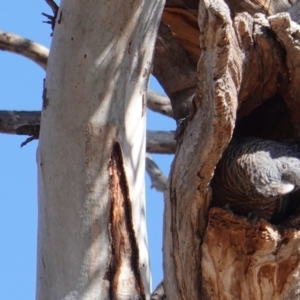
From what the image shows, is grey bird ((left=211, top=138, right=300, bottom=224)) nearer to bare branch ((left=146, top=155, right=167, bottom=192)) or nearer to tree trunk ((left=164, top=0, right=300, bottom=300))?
tree trunk ((left=164, top=0, right=300, bottom=300))

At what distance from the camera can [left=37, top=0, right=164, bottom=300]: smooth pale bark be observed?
1.84 m

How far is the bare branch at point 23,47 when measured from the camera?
11.4ft

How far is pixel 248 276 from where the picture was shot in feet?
5.50

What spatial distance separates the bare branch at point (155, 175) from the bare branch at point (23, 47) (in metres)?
1.22

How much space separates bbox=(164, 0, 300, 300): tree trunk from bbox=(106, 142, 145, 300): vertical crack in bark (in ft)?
0.47

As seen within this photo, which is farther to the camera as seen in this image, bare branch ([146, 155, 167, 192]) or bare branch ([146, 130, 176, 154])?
bare branch ([146, 155, 167, 192])

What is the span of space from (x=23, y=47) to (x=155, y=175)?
4.69 feet

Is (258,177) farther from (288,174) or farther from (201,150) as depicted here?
(201,150)

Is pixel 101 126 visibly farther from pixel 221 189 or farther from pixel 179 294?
pixel 179 294

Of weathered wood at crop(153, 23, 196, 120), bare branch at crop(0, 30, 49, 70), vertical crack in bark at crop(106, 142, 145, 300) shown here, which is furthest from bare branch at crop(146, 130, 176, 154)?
vertical crack in bark at crop(106, 142, 145, 300)

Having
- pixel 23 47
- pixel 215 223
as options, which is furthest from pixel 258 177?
pixel 23 47

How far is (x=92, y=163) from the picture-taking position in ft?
6.12

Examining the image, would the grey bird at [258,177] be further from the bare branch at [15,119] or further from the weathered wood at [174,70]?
the bare branch at [15,119]

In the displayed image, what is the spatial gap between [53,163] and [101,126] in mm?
182
